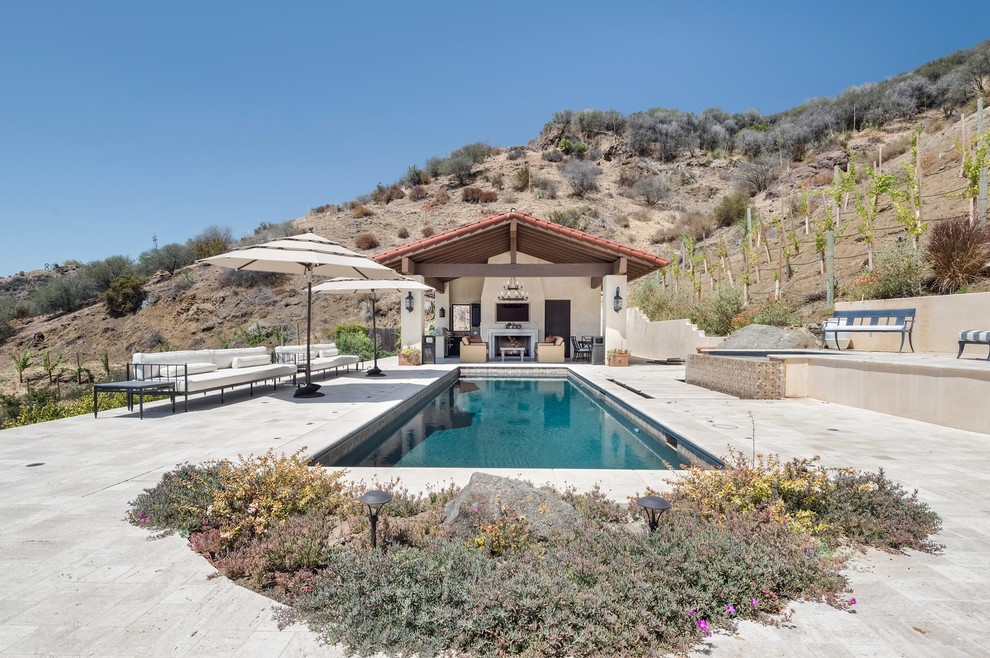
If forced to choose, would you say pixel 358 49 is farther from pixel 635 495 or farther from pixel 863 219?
pixel 635 495

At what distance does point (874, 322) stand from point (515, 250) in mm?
9204

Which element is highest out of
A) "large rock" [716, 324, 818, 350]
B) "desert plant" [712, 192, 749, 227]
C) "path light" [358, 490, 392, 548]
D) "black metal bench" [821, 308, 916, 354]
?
"desert plant" [712, 192, 749, 227]

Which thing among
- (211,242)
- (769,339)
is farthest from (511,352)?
(211,242)

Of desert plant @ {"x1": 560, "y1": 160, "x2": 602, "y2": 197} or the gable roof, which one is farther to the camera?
desert plant @ {"x1": 560, "y1": 160, "x2": 602, "y2": 197}

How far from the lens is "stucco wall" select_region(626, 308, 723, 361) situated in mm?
15523

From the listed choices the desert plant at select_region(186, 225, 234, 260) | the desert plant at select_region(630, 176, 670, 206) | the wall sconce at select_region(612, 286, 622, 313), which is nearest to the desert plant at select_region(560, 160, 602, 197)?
the desert plant at select_region(630, 176, 670, 206)

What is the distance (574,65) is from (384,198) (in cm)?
1908

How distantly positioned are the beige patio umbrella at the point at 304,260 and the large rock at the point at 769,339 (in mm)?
9093

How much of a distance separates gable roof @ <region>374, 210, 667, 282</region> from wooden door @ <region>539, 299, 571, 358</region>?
3094mm

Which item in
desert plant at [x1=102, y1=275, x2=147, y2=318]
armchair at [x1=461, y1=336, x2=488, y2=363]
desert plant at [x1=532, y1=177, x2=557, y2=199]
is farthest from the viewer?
desert plant at [x1=532, y1=177, x2=557, y2=199]

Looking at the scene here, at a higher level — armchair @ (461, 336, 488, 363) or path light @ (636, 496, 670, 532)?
armchair @ (461, 336, 488, 363)

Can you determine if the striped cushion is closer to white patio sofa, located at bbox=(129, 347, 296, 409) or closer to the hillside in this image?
the hillside

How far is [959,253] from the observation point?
10562mm

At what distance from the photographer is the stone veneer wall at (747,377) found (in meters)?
8.60
